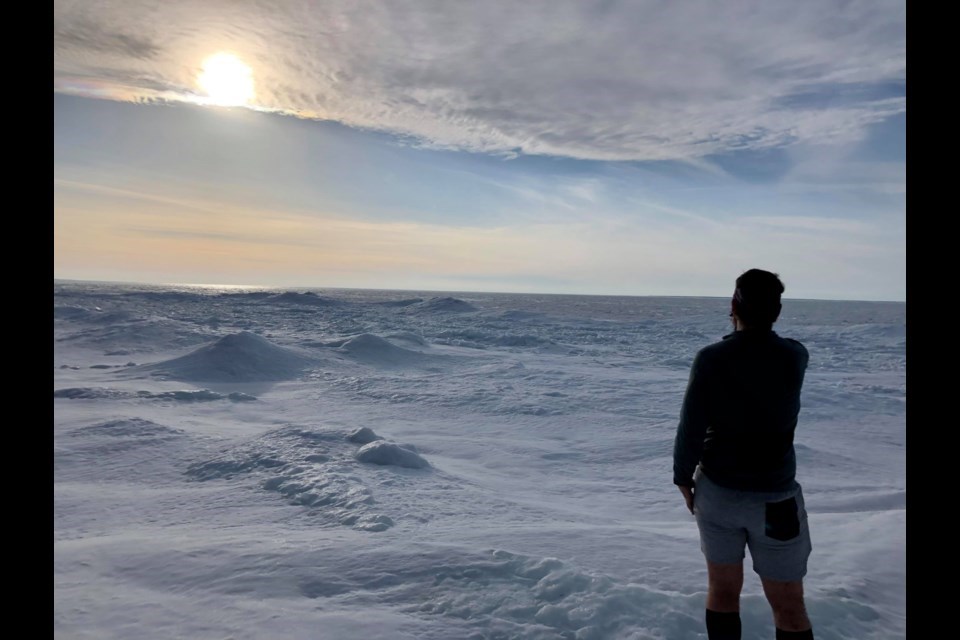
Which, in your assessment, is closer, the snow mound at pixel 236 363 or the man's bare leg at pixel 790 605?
the man's bare leg at pixel 790 605

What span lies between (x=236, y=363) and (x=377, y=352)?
15.2ft

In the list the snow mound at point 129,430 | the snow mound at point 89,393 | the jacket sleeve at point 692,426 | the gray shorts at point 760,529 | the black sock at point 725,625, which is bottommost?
the snow mound at point 129,430

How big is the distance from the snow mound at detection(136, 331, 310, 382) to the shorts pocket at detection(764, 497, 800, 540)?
12.0 m

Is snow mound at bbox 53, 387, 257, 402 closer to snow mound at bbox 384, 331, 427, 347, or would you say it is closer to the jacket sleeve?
snow mound at bbox 384, 331, 427, 347

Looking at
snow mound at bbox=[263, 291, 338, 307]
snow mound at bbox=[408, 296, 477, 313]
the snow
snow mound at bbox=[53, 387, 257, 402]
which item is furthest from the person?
snow mound at bbox=[263, 291, 338, 307]

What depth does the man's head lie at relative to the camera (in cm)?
217

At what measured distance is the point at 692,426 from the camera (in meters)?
2.22

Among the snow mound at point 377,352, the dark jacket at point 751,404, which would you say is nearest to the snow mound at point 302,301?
the snow mound at point 377,352

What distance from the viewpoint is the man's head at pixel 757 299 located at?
2168 millimetres

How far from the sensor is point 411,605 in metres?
3.06

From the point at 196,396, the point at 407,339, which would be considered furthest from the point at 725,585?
the point at 407,339

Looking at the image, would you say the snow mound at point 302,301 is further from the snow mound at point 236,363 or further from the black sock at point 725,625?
the black sock at point 725,625

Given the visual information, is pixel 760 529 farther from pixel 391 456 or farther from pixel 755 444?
pixel 391 456
